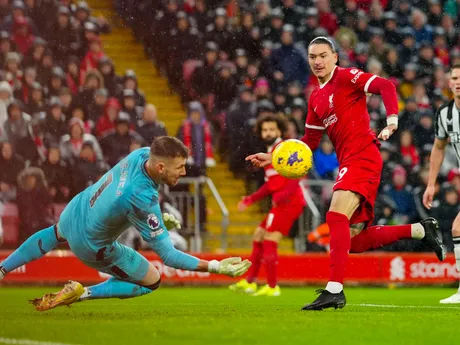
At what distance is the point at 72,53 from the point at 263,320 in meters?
11.5

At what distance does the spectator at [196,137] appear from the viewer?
17.2 m

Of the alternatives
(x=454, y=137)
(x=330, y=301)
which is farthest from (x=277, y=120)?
(x=330, y=301)

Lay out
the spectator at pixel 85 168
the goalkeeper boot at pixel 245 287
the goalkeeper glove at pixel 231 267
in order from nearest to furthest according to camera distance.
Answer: the goalkeeper glove at pixel 231 267 < the goalkeeper boot at pixel 245 287 < the spectator at pixel 85 168

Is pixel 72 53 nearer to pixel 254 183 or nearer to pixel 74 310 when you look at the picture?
pixel 254 183

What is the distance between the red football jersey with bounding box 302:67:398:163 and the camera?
29.0ft

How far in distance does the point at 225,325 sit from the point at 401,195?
1078cm

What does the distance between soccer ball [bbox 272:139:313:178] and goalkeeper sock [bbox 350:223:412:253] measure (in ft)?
2.72

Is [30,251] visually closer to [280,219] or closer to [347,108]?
[347,108]

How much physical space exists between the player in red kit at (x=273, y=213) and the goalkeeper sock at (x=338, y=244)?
435cm

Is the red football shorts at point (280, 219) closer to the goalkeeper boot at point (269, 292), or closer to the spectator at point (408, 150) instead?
the goalkeeper boot at point (269, 292)

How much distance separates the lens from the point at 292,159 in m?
8.89

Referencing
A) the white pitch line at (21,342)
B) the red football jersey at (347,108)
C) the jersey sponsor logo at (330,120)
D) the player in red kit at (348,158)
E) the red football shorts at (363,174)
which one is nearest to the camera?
the white pitch line at (21,342)

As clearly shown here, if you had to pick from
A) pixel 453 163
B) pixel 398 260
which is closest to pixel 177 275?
pixel 398 260

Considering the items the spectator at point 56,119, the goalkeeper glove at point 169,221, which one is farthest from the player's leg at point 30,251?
the spectator at point 56,119
